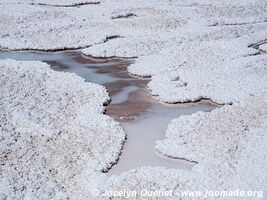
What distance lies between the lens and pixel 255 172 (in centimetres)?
577

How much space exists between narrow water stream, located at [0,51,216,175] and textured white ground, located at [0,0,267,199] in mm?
219

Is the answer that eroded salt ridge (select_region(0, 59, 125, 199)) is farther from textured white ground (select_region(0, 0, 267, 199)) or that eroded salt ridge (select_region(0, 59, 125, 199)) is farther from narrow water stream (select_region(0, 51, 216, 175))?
textured white ground (select_region(0, 0, 267, 199))

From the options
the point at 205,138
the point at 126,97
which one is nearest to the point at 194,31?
the point at 126,97

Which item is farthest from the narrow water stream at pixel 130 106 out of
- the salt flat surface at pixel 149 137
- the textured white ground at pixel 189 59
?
the textured white ground at pixel 189 59

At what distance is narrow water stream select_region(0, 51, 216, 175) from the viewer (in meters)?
6.37

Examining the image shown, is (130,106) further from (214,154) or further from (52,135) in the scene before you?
(214,154)

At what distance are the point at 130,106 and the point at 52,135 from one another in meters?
1.87

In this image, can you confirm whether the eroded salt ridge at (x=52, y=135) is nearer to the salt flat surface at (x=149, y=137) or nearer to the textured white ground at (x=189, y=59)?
the salt flat surface at (x=149, y=137)

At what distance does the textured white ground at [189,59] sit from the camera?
5.84m

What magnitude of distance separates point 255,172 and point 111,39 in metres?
7.26

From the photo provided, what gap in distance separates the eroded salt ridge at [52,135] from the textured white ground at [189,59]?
447mm

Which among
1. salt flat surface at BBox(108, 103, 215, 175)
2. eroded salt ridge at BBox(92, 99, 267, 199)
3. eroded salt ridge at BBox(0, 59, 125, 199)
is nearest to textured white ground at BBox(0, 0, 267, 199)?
eroded salt ridge at BBox(92, 99, 267, 199)

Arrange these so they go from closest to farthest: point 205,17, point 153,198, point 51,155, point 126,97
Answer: point 153,198
point 51,155
point 126,97
point 205,17

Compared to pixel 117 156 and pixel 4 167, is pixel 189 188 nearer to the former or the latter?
pixel 117 156
